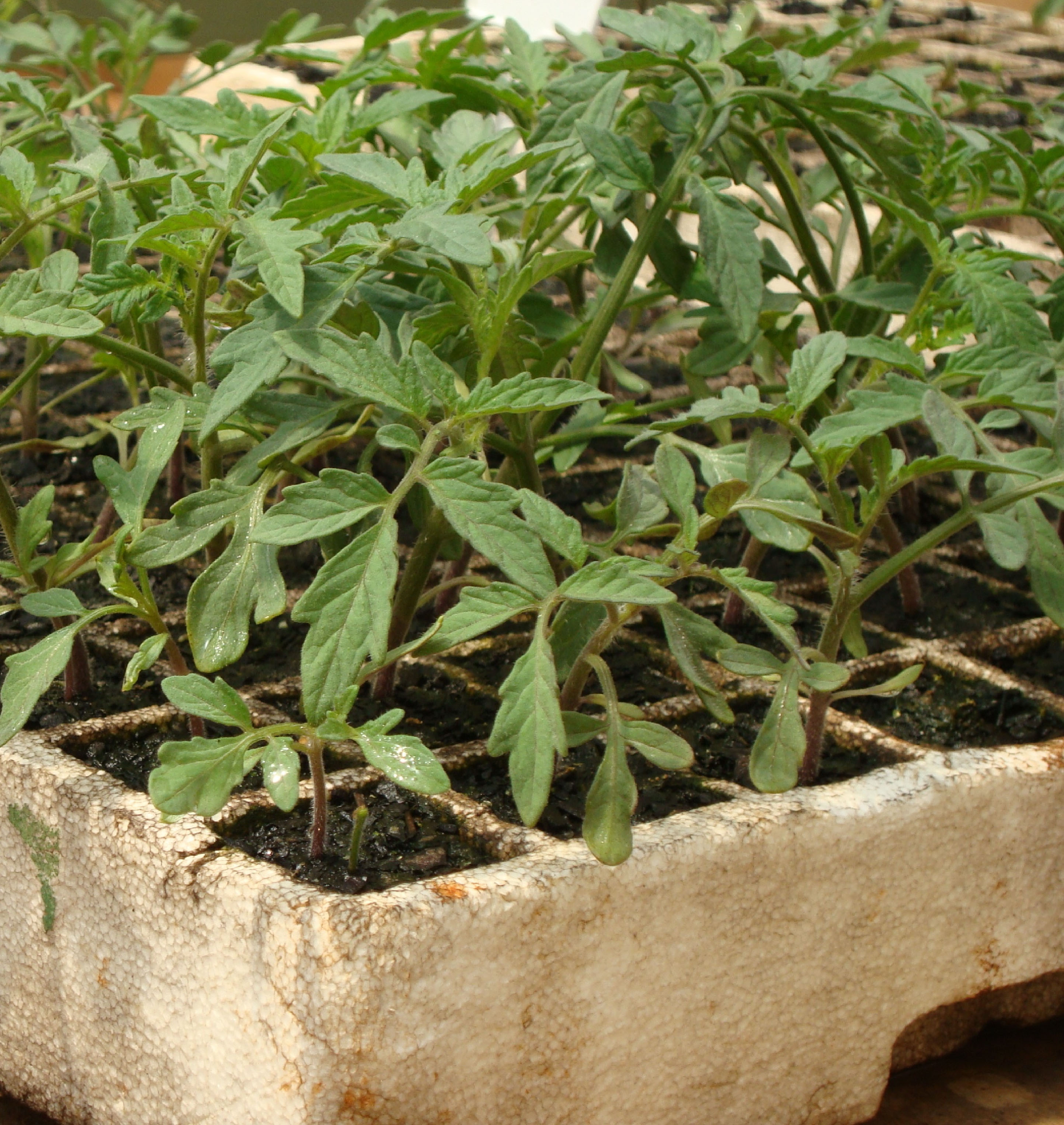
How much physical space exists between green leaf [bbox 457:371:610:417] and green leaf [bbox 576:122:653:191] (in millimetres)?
227

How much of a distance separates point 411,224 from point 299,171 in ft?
0.82

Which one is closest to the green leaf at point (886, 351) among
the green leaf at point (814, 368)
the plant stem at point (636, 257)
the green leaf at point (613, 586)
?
the green leaf at point (814, 368)

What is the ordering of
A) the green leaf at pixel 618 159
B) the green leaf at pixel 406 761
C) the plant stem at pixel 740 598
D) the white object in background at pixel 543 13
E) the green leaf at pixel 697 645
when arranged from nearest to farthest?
the green leaf at pixel 406 761, the green leaf at pixel 697 645, the green leaf at pixel 618 159, the plant stem at pixel 740 598, the white object in background at pixel 543 13

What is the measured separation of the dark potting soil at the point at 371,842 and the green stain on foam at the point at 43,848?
0.10m

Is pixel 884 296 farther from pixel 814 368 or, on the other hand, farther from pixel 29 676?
pixel 29 676

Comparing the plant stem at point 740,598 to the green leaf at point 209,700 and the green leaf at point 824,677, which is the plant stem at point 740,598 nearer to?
the green leaf at point 824,677

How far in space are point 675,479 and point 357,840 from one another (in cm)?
26

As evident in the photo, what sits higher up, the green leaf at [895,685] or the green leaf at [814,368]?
the green leaf at [814,368]

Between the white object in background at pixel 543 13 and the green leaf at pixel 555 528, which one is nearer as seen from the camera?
the green leaf at pixel 555 528

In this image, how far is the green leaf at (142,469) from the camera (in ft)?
2.21

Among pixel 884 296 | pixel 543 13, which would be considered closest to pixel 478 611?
pixel 884 296

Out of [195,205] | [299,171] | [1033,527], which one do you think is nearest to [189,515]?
[195,205]

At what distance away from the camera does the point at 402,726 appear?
2.52 ft

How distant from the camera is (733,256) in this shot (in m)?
0.81
